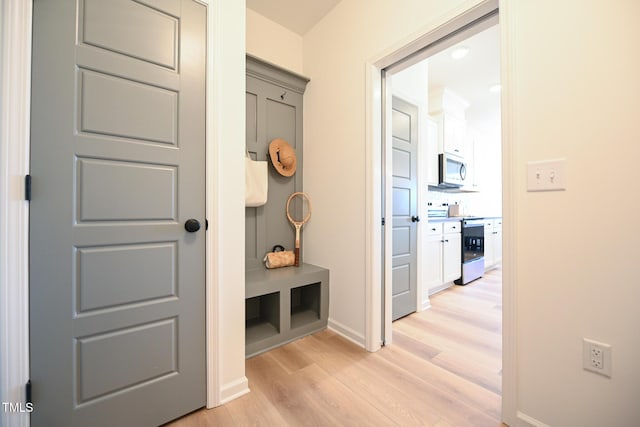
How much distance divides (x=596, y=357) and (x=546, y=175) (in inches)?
29.1

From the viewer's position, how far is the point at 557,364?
1.04 meters

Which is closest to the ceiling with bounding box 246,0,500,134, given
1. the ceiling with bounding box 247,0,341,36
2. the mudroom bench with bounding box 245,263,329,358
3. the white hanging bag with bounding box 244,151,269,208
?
the ceiling with bounding box 247,0,341,36

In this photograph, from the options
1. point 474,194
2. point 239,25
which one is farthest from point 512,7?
point 474,194

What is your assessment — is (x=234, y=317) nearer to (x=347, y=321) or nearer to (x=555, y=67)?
(x=347, y=321)

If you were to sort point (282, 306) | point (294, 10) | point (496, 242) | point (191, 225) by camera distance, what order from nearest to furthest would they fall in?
point (191, 225) → point (282, 306) → point (294, 10) → point (496, 242)

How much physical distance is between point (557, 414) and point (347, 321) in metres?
1.25

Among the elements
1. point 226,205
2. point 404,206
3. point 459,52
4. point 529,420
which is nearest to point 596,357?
point 529,420

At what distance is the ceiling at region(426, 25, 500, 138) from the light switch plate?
6.42ft

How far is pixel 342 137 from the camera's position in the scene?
2.04 metres

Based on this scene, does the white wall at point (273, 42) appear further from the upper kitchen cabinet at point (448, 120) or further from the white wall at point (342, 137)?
the upper kitchen cabinet at point (448, 120)

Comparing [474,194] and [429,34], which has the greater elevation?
[429,34]

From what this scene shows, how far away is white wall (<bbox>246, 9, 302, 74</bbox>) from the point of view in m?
2.23

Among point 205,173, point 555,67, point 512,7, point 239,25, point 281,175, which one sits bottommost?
point 205,173

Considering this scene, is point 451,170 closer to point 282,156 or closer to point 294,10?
point 282,156
